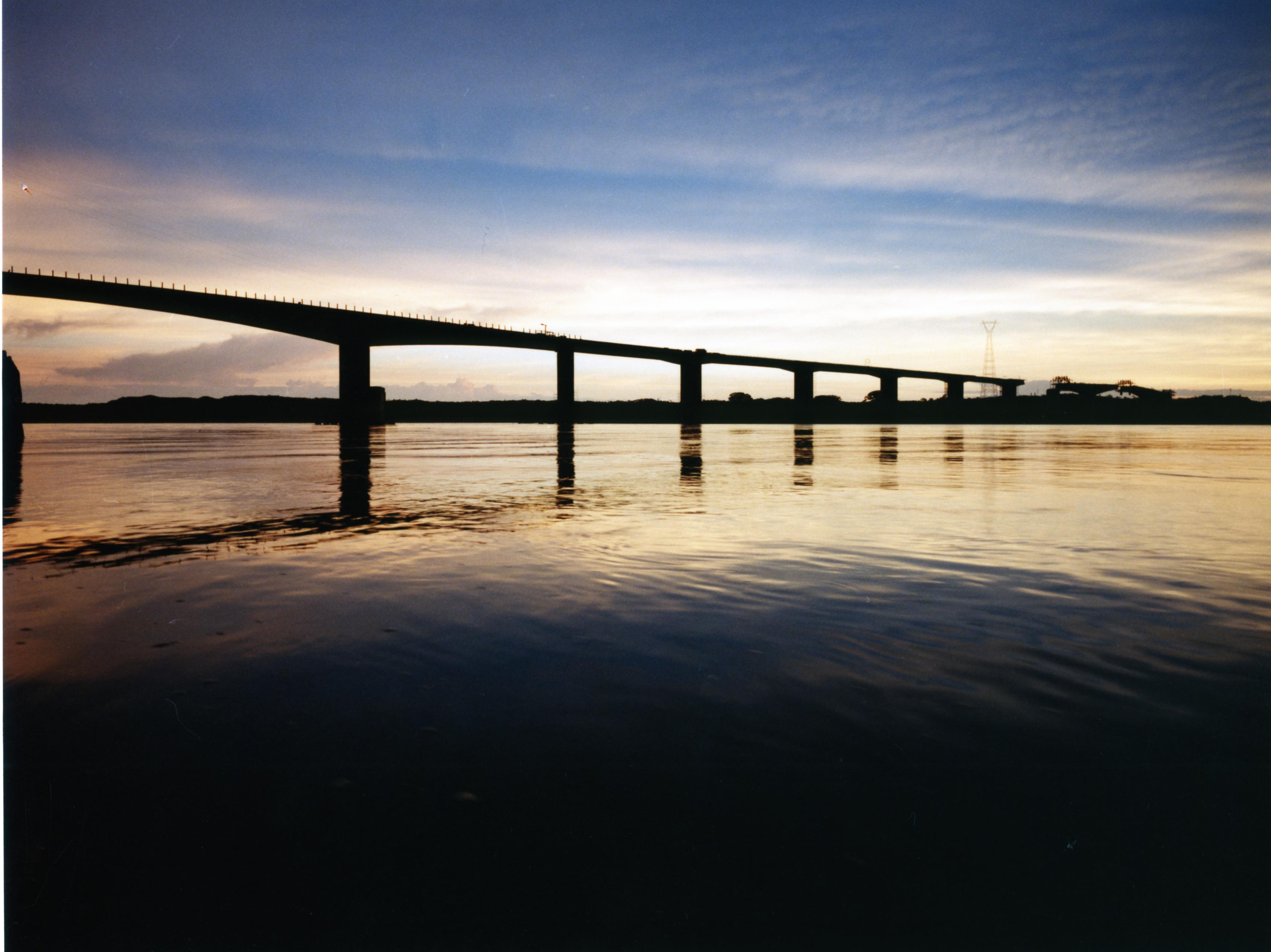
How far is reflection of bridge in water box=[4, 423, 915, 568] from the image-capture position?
319 inches

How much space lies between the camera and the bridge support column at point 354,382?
262 ft

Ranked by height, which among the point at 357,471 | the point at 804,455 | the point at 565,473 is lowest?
the point at 565,473

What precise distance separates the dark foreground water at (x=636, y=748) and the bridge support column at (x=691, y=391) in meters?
104

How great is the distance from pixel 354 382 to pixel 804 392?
68.6m

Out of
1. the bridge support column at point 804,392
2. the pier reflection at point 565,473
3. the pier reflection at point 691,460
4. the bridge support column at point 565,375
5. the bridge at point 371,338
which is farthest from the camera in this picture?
the bridge support column at point 804,392

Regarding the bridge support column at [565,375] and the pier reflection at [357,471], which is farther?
the bridge support column at [565,375]

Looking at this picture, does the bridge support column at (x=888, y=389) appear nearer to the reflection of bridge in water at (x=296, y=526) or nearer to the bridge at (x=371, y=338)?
the bridge at (x=371, y=338)

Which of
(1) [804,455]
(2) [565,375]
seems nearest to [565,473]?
(1) [804,455]

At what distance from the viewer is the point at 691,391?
112 m

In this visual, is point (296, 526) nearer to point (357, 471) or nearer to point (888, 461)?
point (357, 471)

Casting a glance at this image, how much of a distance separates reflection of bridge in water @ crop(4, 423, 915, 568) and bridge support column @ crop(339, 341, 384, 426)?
63.7 m

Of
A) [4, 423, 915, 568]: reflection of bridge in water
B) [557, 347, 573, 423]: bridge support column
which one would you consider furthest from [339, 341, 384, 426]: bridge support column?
[4, 423, 915, 568]: reflection of bridge in water

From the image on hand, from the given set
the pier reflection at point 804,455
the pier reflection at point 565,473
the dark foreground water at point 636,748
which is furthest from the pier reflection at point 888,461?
the dark foreground water at point 636,748

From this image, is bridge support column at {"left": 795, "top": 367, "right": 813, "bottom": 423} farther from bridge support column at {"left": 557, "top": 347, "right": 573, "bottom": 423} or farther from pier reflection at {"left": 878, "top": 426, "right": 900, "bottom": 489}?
pier reflection at {"left": 878, "top": 426, "right": 900, "bottom": 489}
